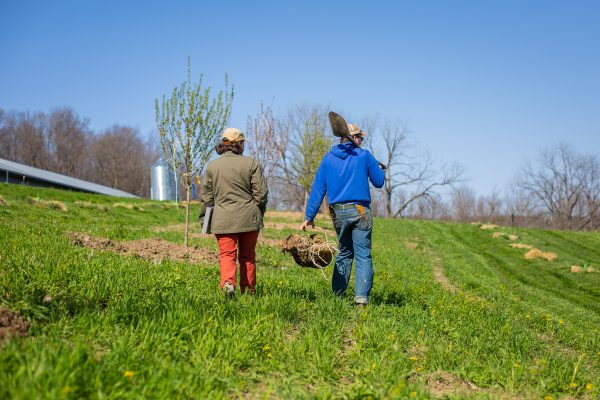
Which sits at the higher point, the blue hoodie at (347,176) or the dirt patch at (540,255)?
the blue hoodie at (347,176)

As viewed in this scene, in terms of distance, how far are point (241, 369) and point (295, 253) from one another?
11.2 feet

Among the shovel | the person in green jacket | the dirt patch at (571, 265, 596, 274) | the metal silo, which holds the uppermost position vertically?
the metal silo

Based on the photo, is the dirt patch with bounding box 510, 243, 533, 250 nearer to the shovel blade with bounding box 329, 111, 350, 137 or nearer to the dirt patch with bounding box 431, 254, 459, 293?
the dirt patch with bounding box 431, 254, 459, 293

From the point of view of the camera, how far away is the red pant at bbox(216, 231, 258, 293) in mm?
6000

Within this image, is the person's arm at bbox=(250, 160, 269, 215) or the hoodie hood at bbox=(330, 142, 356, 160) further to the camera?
the hoodie hood at bbox=(330, 142, 356, 160)

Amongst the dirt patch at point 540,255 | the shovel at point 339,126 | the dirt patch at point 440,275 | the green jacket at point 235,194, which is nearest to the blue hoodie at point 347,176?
the shovel at point 339,126

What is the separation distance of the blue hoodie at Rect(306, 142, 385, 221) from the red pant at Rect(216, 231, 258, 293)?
2.98ft

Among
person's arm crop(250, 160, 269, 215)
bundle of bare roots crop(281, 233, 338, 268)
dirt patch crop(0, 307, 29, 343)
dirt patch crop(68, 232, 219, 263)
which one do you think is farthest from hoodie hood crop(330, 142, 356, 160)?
dirt patch crop(0, 307, 29, 343)

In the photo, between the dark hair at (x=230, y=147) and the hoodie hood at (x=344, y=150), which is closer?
the dark hair at (x=230, y=147)

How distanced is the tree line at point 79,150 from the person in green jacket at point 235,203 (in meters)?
82.1

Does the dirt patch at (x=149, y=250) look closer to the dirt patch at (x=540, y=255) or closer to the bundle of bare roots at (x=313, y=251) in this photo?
the bundle of bare roots at (x=313, y=251)

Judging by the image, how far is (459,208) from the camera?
78.7 metres

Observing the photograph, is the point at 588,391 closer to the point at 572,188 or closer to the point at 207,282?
the point at 207,282

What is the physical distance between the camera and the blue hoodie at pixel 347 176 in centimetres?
642
